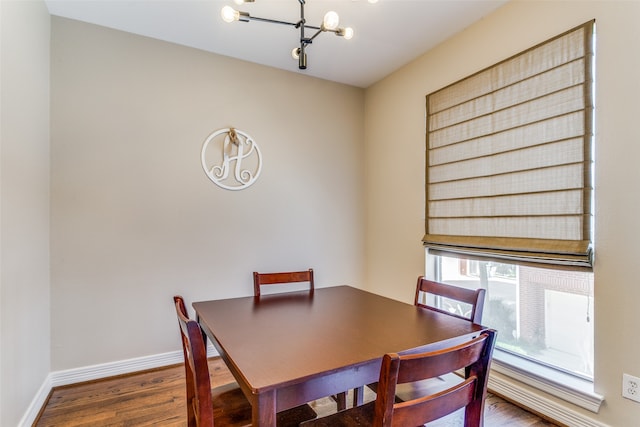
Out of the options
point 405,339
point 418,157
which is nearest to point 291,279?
point 405,339

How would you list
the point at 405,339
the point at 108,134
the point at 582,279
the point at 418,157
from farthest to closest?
the point at 418,157 < the point at 108,134 < the point at 582,279 < the point at 405,339

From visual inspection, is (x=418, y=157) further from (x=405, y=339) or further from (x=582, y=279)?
(x=405, y=339)

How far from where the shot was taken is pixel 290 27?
7.99 ft

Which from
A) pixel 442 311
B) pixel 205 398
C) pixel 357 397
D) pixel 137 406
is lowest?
pixel 137 406

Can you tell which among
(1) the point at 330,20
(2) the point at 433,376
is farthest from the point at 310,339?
(1) the point at 330,20

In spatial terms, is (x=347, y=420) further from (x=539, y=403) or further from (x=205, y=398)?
(x=539, y=403)

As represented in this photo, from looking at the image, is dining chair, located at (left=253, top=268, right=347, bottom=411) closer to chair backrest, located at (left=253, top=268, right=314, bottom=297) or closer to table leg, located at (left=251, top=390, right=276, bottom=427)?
chair backrest, located at (left=253, top=268, right=314, bottom=297)

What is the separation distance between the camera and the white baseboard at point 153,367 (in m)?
1.82

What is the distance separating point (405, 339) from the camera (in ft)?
4.26

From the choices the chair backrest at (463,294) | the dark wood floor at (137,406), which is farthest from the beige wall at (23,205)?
the chair backrest at (463,294)

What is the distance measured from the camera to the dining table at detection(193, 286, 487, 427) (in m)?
1.00

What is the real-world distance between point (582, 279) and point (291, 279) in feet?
5.79

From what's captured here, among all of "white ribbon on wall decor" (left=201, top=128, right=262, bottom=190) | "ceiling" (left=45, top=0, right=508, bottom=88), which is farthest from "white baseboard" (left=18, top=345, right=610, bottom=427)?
"ceiling" (left=45, top=0, right=508, bottom=88)

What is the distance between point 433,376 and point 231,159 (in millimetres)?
2438
